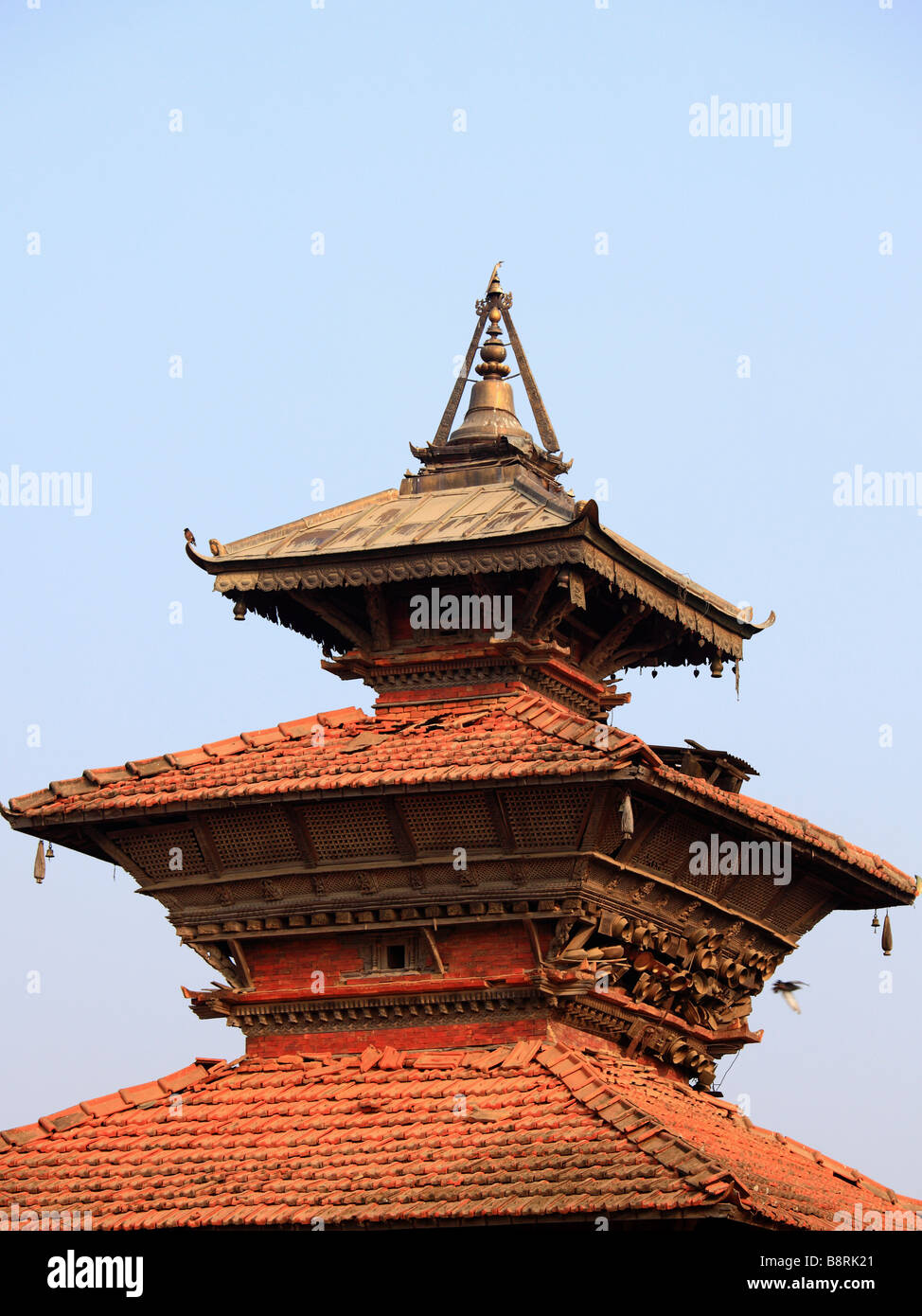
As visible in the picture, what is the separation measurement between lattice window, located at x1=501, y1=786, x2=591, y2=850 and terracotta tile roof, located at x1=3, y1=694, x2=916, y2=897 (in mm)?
409

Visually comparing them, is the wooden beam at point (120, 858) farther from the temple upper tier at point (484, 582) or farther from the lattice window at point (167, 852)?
the temple upper tier at point (484, 582)

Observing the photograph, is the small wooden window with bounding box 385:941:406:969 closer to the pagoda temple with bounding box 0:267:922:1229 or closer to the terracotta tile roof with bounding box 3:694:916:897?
the pagoda temple with bounding box 0:267:922:1229

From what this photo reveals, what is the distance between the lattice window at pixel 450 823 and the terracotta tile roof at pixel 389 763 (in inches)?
16.4

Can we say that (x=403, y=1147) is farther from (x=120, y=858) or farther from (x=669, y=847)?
(x=120, y=858)

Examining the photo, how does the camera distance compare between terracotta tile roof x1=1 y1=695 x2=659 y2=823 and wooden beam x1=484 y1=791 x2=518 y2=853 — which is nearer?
terracotta tile roof x1=1 y1=695 x2=659 y2=823

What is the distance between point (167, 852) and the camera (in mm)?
23703

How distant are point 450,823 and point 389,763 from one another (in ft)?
2.96

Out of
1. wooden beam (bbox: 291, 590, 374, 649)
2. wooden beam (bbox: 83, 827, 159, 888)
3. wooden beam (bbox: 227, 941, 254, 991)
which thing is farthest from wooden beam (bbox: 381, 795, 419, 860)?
wooden beam (bbox: 291, 590, 374, 649)

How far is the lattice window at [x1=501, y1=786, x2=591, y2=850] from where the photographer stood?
21703 millimetres

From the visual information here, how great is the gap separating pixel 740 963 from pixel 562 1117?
543 centimetres

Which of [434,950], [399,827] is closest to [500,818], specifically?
[399,827]

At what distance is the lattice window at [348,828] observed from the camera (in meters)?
22.5
